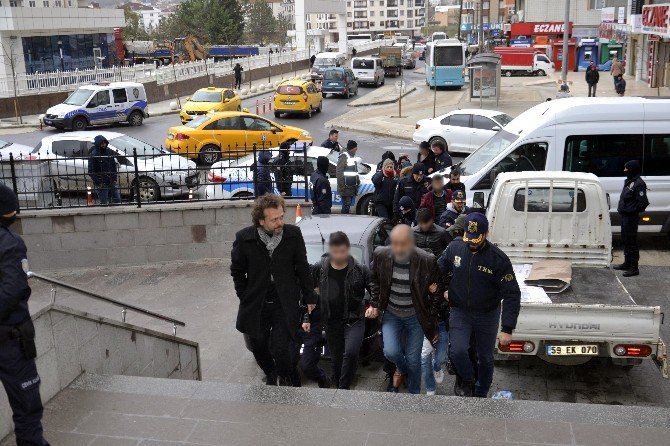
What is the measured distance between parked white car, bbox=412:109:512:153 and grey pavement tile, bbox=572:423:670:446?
1794cm

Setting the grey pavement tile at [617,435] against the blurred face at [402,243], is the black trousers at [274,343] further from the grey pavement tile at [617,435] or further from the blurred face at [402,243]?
the grey pavement tile at [617,435]

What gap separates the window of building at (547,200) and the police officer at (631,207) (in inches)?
63.4

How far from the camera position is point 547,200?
9.83 meters

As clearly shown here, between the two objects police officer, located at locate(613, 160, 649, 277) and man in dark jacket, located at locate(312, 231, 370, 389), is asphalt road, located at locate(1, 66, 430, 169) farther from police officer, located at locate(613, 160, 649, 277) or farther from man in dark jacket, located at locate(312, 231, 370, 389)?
man in dark jacket, located at locate(312, 231, 370, 389)

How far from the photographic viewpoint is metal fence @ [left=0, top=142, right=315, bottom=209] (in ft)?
42.0

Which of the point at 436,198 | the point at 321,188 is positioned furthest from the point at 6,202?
the point at 321,188

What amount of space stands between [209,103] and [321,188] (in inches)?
796

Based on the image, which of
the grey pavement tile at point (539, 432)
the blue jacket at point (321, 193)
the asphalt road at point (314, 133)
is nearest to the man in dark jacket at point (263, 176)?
the blue jacket at point (321, 193)

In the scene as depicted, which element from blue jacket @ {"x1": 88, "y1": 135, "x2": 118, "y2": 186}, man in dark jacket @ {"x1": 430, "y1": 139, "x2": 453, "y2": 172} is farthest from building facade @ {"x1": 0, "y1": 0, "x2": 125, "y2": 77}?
man in dark jacket @ {"x1": 430, "y1": 139, "x2": 453, "y2": 172}

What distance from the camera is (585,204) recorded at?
970cm

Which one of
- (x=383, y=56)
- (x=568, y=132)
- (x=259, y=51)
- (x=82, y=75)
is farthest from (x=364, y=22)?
(x=568, y=132)

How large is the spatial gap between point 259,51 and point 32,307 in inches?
2609

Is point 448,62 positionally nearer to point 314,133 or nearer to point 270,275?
point 314,133

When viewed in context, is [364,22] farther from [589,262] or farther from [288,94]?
[589,262]
